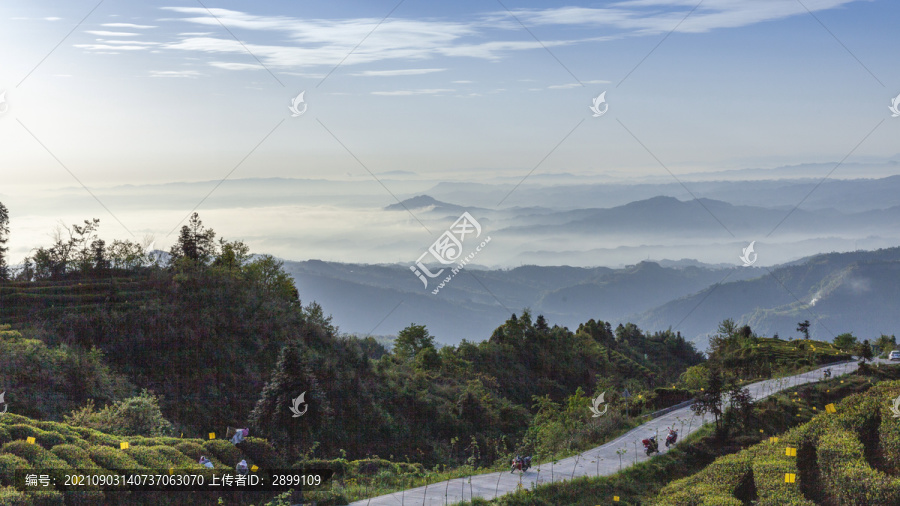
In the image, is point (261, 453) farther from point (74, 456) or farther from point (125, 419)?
point (74, 456)

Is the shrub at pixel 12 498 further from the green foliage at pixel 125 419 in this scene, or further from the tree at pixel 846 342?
the tree at pixel 846 342

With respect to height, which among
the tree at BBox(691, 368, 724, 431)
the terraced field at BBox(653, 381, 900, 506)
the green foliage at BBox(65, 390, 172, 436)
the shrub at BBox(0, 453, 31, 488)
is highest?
the green foliage at BBox(65, 390, 172, 436)

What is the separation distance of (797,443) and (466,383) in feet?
87.0

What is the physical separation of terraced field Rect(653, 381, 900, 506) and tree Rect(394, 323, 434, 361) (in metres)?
34.3

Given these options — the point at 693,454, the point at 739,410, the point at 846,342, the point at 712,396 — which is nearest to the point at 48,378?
the point at 693,454

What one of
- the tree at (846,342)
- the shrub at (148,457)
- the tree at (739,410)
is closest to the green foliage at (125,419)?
the shrub at (148,457)

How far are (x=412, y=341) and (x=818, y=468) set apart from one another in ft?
128

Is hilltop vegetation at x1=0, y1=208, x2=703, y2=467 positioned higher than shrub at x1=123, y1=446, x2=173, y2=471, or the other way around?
hilltop vegetation at x1=0, y1=208, x2=703, y2=467

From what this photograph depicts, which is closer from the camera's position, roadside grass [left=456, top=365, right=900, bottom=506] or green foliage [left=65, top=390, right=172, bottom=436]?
roadside grass [left=456, top=365, right=900, bottom=506]

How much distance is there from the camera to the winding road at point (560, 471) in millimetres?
23984

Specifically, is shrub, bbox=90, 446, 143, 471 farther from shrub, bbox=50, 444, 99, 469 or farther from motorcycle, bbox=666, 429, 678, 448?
motorcycle, bbox=666, 429, 678, 448

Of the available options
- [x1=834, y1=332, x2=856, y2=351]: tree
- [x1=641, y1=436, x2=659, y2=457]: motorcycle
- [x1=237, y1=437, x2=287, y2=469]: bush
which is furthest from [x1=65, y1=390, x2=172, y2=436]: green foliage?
[x1=834, y1=332, x2=856, y2=351]: tree

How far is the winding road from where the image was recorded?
24.0m

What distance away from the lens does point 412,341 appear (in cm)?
6231
